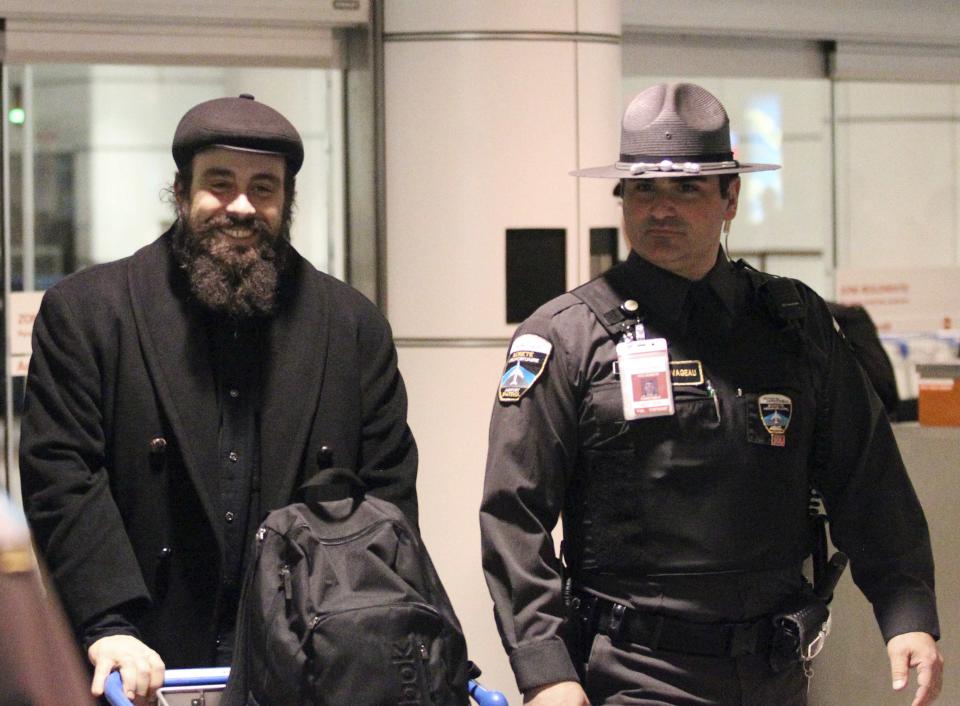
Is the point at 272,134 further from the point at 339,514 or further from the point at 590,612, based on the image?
the point at 590,612

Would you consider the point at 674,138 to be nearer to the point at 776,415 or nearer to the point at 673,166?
the point at 673,166

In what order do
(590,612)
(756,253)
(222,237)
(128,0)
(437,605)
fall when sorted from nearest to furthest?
1. (437,605)
2. (590,612)
3. (222,237)
4. (128,0)
5. (756,253)

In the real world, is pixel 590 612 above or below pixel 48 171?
below

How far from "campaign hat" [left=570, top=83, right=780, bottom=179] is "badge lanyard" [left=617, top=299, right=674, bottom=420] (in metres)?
0.33

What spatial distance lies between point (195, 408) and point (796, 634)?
1.24 metres

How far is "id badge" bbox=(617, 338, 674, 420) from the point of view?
283 centimetres

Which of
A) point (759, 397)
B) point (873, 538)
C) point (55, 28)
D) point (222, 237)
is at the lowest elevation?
point (873, 538)

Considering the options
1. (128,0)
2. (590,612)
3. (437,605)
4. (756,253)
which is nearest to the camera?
(437,605)

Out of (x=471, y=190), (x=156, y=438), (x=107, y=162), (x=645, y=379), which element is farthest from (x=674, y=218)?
(x=107, y=162)

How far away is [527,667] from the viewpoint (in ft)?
8.87

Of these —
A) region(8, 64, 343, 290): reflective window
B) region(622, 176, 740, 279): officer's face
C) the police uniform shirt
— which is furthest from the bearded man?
region(8, 64, 343, 290): reflective window

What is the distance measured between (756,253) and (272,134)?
7.24 metres

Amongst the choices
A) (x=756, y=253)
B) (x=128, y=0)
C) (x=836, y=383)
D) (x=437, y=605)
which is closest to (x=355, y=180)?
(x=128, y=0)

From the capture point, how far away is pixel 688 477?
112 inches
